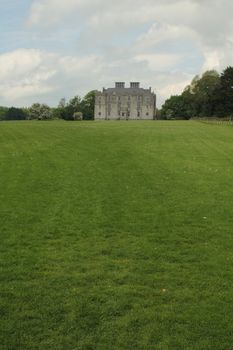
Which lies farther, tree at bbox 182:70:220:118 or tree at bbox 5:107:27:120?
tree at bbox 5:107:27:120

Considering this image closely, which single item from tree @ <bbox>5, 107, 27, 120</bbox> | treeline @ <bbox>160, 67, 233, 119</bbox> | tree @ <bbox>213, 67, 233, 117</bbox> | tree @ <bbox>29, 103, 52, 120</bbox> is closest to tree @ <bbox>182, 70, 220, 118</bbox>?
treeline @ <bbox>160, 67, 233, 119</bbox>

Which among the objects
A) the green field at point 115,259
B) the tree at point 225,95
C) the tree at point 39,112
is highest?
the tree at point 225,95

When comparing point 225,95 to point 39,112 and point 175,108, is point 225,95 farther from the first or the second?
point 175,108

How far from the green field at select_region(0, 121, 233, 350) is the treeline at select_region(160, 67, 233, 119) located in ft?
293

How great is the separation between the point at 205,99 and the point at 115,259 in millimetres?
130109

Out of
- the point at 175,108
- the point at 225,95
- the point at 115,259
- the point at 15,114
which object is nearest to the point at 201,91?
the point at 175,108

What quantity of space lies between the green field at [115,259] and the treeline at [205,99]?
3522 inches

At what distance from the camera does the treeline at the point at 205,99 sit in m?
117

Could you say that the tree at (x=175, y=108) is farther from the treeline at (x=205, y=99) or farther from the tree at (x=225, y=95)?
the tree at (x=225, y=95)

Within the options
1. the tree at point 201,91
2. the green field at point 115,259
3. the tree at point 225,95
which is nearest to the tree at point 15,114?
the tree at point 201,91

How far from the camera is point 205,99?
138000 millimetres

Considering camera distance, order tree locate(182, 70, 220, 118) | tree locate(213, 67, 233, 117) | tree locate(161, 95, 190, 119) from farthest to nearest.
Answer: tree locate(161, 95, 190, 119) < tree locate(182, 70, 220, 118) < tree locate(213, 67, 233, 117)

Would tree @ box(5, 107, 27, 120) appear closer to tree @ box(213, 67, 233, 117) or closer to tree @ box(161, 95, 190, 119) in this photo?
tree @ box(161, 95, 190, 119)

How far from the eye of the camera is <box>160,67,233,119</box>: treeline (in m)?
117
